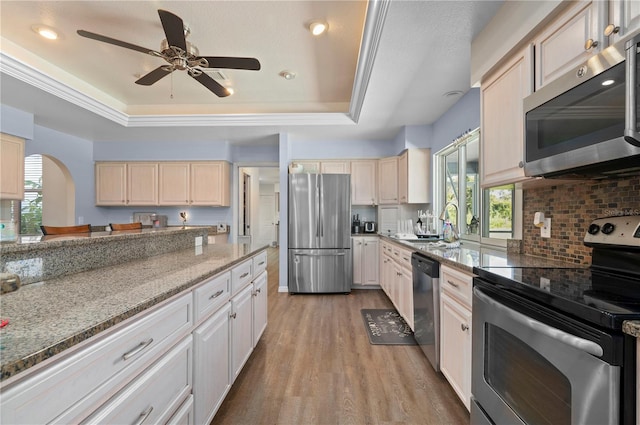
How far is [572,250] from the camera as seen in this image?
1554 millimetres

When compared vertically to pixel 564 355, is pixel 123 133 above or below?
above

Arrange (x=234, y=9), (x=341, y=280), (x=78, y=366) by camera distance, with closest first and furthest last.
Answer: (x=78, y=366), (x=234, y=9), (x=341, y=280)

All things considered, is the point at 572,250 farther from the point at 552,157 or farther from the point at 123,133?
the point at 123,133

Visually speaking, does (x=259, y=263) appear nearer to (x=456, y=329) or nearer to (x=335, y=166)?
(x=456, y=329)

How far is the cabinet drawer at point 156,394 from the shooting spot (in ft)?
2.59

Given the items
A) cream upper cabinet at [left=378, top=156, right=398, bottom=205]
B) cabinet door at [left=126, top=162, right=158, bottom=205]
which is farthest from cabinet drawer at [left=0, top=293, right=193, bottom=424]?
cabinet door at [left=126, top=162, right=158, bottom=205]

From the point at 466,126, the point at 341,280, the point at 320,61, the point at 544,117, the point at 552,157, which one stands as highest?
the point at 320,61

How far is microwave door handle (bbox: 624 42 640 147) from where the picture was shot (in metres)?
0.88

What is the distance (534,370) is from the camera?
99 centimetres

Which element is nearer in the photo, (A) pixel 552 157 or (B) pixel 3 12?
(A) pixel 552 157

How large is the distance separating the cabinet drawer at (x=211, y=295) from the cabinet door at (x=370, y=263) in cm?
296

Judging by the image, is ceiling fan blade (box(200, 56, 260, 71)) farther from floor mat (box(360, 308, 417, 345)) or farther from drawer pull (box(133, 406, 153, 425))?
floor mat (box(360, 308, 417, 345))

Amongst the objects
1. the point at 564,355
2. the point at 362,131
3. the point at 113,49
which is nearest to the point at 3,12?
the point at 113,49

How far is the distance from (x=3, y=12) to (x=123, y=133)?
7.16ft
